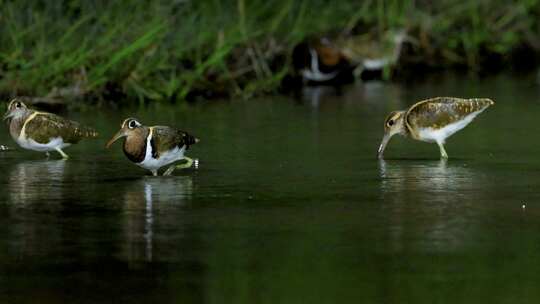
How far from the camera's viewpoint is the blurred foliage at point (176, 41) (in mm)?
17984

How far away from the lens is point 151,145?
12508 millimetres

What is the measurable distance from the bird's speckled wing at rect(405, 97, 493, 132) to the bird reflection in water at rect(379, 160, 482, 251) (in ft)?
1.48

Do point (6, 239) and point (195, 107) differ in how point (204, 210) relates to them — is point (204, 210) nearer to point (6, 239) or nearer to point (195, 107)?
point (6, 239)

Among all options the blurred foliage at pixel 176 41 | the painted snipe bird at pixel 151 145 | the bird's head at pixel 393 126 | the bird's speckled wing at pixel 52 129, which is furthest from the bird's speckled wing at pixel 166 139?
the blurred foliage at pixel 176 41

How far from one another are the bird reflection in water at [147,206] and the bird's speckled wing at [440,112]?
2368 mm

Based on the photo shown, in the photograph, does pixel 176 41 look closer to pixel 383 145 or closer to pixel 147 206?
pixel 383 145

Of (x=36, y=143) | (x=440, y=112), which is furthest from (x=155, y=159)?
(x=440, y=112)

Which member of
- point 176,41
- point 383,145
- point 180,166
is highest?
point 176,41

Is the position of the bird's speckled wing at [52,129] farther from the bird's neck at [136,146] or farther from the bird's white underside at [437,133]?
the bird's white underside at [437,133]

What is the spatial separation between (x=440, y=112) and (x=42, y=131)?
3.23m

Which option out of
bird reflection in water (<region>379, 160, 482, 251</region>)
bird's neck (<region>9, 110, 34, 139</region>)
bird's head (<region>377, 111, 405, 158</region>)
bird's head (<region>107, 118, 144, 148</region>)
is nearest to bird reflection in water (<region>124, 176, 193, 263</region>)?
bird's head (<region>107, 118, 144, 148</region>)

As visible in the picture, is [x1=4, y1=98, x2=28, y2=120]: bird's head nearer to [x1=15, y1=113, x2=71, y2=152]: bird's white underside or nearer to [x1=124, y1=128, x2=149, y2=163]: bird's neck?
[x1=15, y1=113, x2=71, y2=152]: bird's white underside

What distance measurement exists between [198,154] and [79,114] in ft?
12.0

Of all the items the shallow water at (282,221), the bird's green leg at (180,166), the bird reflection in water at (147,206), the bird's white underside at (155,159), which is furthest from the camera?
the bird's green leg at (180,166)
